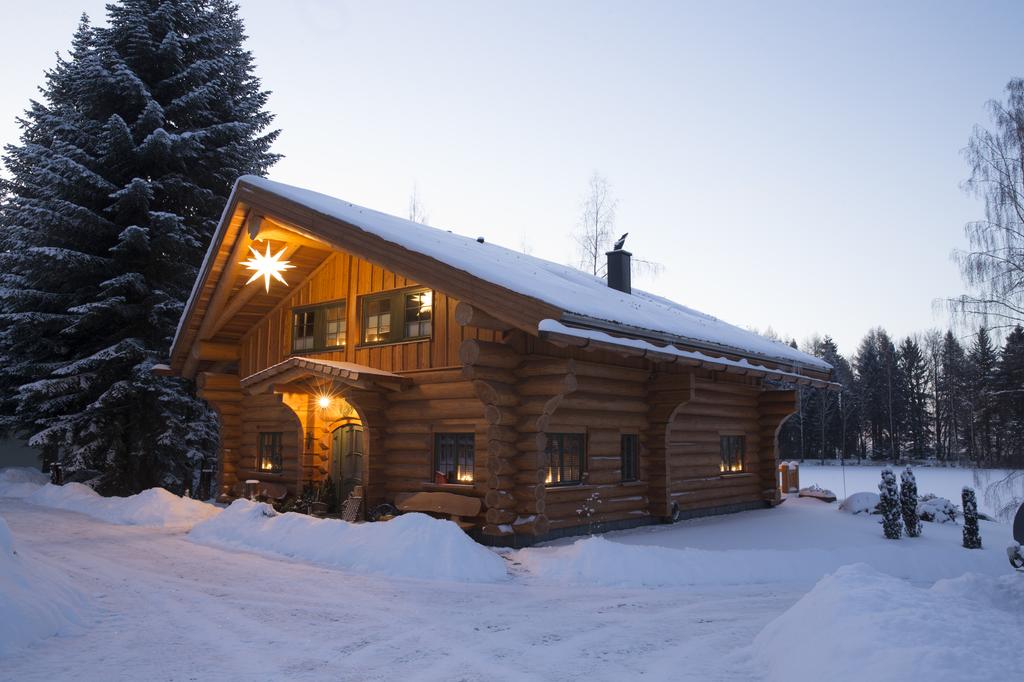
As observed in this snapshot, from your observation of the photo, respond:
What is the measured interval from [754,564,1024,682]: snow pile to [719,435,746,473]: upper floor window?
1194cm

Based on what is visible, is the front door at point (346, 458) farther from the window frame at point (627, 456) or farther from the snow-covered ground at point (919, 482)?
the snow-covered ground at point (919, 482)

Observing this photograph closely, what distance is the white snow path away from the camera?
243 inches

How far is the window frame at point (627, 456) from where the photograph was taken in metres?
15.4

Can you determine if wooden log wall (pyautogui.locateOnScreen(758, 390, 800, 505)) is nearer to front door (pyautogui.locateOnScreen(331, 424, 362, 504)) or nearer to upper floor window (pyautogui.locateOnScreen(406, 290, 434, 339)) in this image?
upper floor window (pyautogui.locateOnScreen(406, 290, 434, 339))

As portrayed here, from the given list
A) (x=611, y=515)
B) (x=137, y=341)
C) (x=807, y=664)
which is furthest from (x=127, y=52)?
(x=807, y=664)

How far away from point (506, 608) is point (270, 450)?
11721 mm

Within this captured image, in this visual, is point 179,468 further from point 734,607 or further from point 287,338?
point 734,607

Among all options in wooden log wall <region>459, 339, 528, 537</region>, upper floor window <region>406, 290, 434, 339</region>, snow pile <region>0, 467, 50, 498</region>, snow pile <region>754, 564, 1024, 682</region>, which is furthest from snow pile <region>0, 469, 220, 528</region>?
snow pile <region>754, 564, 1024, 682</region>

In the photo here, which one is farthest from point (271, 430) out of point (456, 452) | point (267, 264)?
point (456, 452)

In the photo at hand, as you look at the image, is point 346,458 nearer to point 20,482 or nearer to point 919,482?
point 20,482

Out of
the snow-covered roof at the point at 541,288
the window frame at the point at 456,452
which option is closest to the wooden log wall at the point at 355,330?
the snow-covered roof at the point at 541,288

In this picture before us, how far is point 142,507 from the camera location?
16.6 metres

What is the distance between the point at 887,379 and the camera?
6197 centimetres

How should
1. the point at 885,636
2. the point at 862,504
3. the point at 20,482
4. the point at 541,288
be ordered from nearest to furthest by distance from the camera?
the point at 885,636
the point at 541,288
the point at 862,504
the point at 20,482
